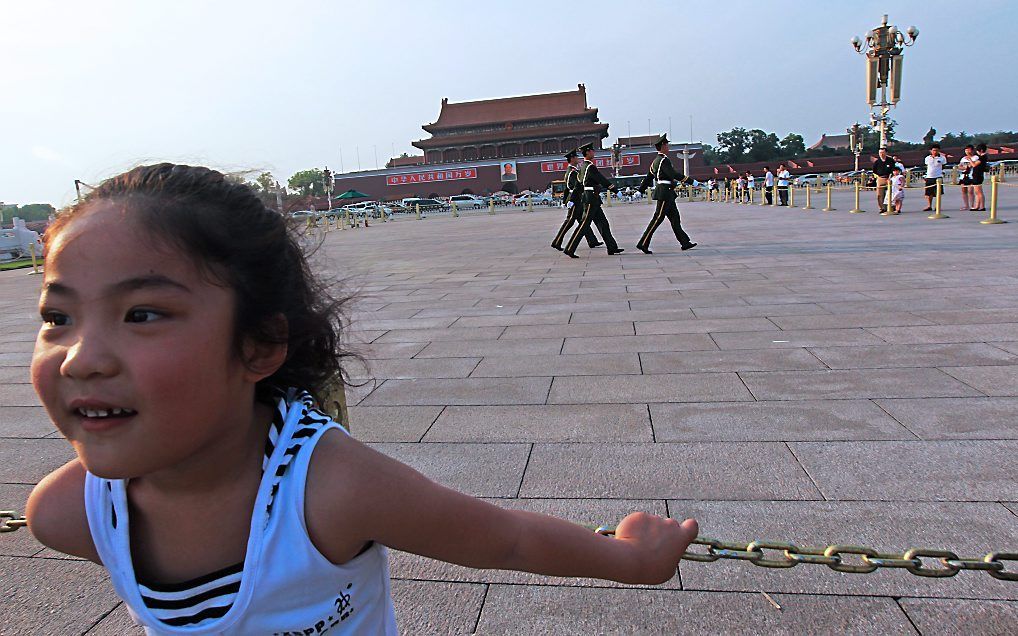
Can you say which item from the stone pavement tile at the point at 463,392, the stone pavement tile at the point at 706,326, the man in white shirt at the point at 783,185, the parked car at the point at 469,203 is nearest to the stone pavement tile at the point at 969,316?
the stone pavement tile at the point at 706,326

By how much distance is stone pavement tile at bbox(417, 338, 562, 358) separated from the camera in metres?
4.80

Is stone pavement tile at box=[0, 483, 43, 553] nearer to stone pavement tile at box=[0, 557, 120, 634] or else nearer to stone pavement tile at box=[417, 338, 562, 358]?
stone pavement tile at box=[0, 557, 120, 634]

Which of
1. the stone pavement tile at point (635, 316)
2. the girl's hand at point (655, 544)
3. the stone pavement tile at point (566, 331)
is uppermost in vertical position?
the girl's hand at point (655, 544)

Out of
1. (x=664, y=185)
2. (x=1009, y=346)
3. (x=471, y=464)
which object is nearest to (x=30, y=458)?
(x=471, y=464)

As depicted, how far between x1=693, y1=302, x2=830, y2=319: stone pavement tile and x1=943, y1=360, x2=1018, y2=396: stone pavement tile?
173cm

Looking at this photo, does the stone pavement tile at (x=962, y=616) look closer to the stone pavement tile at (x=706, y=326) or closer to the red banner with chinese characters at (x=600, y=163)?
the stone pavement tile at (x=706, y=326)

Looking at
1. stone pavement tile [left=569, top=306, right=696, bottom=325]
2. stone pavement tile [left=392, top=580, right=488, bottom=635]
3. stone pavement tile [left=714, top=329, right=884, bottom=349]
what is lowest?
stone pavement tile [left=392, top=580, right=488, bottom=635]

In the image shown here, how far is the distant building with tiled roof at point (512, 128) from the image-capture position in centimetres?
5359

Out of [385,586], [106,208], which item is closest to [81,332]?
[106,208]

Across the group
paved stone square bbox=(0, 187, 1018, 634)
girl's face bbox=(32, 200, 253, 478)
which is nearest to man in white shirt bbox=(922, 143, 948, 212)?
paved stone square bbox=(0, 187, 1018, 634)

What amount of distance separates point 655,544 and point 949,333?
4275 millimetres

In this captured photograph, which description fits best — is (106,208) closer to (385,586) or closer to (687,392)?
(385,586)

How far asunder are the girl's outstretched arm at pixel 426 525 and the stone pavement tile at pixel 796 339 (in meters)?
3.69

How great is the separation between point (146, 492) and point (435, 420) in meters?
2.36
